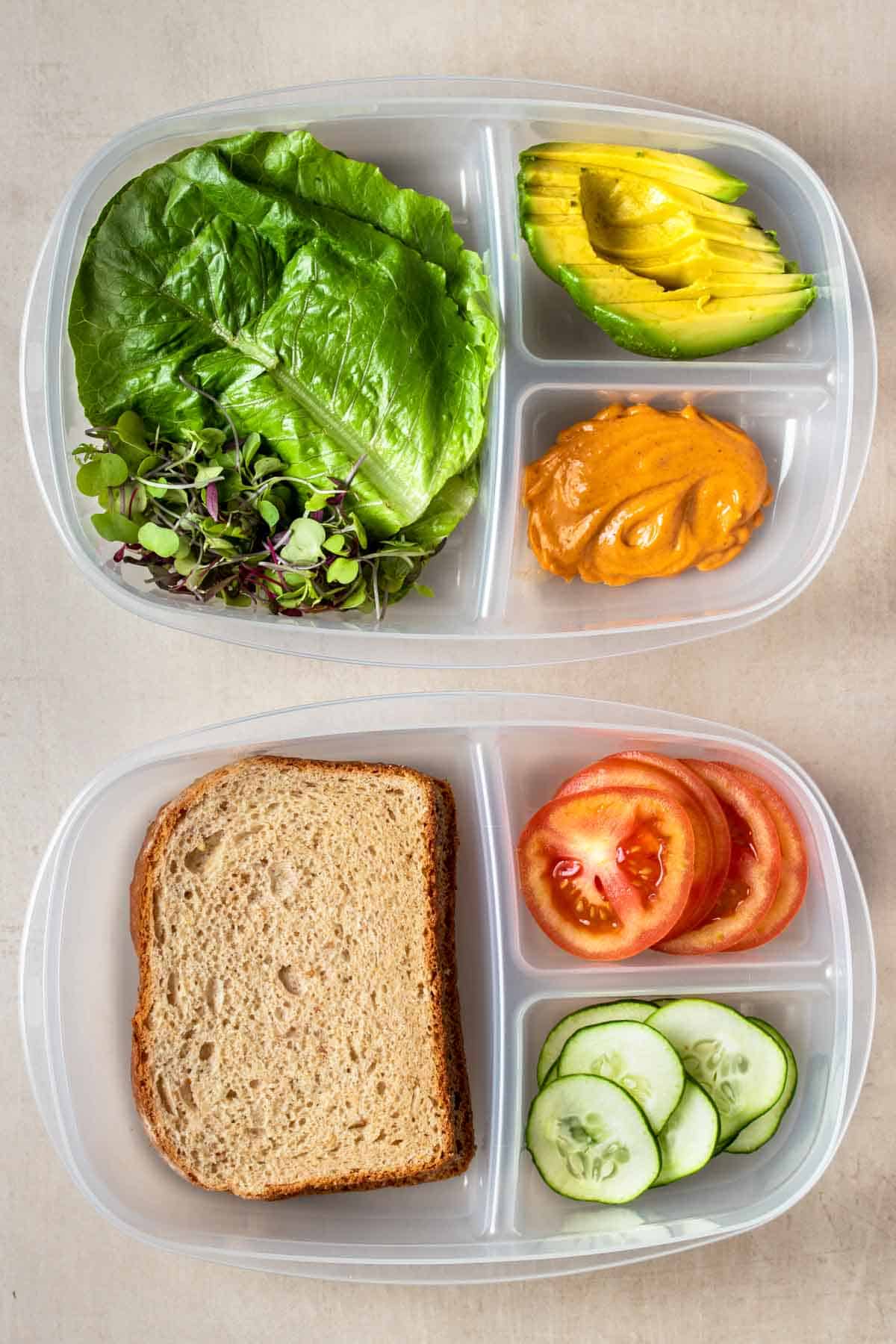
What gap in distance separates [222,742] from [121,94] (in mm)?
1023

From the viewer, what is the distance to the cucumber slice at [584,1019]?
1.58 meters

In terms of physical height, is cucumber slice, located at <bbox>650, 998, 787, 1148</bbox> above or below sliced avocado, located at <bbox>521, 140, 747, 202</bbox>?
below

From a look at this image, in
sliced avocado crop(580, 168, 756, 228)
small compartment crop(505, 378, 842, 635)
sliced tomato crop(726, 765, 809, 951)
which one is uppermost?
sliced avocado crop(580, 168, 756, 228)

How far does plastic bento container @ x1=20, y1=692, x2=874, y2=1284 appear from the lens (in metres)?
1.59

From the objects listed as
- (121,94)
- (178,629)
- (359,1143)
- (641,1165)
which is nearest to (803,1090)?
(641,1165)

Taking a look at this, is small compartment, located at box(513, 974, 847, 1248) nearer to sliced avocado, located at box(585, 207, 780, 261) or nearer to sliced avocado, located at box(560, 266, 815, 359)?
sliced avocado, located at box(560, 266, 815, 359)

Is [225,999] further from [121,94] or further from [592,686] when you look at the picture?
[121,94]

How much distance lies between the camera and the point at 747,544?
1707mm

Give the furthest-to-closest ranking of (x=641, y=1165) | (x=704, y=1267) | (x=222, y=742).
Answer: (x=704, y=1267)
(x=222, y=742)
(x=641, y=1165)

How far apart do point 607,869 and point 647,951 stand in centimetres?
20

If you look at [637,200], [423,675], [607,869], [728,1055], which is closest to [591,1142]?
[728,1055]

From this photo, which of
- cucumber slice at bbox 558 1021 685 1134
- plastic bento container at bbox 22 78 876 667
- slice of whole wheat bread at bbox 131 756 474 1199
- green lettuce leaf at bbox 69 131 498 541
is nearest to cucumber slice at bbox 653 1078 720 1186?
cucumber slice at bbox 558 1021 685 1134

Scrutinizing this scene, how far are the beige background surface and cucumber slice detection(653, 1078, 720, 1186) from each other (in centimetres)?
31

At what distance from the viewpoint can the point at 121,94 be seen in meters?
1.67
